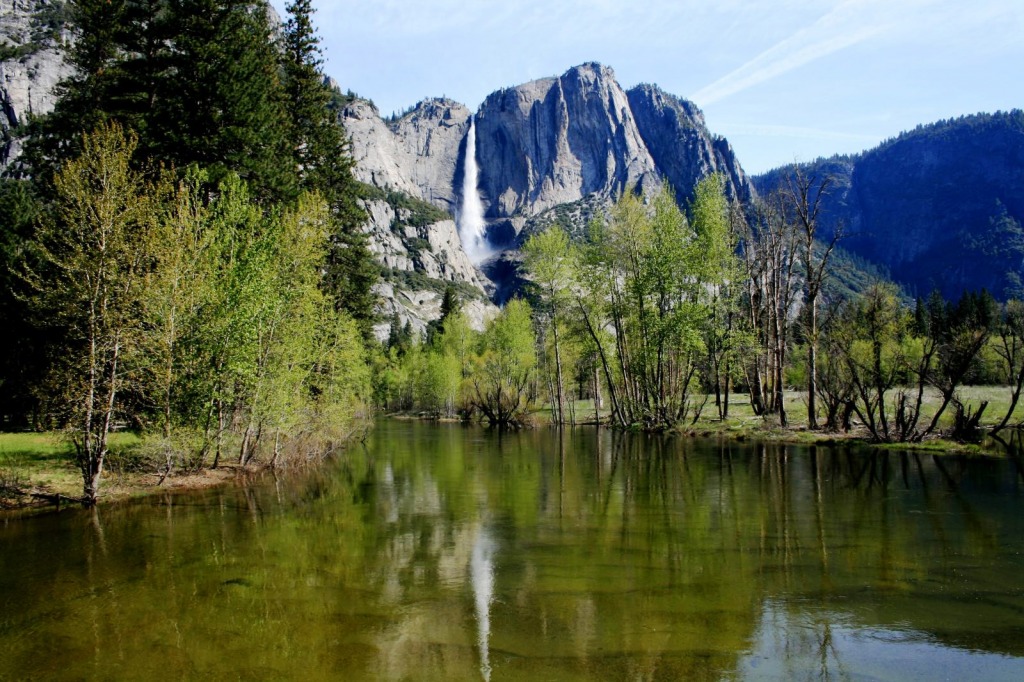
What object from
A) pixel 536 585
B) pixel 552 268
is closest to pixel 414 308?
pixel 552 268

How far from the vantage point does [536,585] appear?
387 inches

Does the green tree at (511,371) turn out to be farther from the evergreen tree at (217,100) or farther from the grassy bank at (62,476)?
the grassy bank at (62,476)

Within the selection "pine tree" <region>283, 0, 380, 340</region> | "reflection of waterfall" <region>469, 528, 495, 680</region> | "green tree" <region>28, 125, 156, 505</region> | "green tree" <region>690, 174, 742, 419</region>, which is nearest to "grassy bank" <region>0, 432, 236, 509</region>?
"green tree" <region>28, 125, 156, 505</region>

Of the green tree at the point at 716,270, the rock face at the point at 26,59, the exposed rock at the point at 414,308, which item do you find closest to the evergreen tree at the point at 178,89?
the green tree at the point at 716,270

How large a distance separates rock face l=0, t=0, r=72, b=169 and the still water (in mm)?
157297

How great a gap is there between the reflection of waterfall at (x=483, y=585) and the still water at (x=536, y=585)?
0.04 metres

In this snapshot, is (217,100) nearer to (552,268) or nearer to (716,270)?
(552,268)

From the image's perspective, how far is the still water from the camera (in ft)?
23.4

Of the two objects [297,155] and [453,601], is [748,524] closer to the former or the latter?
[453,601]

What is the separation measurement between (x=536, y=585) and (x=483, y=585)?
0.90m

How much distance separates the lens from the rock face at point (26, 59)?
134 meters

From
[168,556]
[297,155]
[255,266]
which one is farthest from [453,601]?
[297,155]

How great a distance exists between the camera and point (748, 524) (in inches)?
538

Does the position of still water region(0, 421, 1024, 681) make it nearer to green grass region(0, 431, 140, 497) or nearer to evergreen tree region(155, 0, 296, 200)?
green grass region(0, 431, 140, 497)
